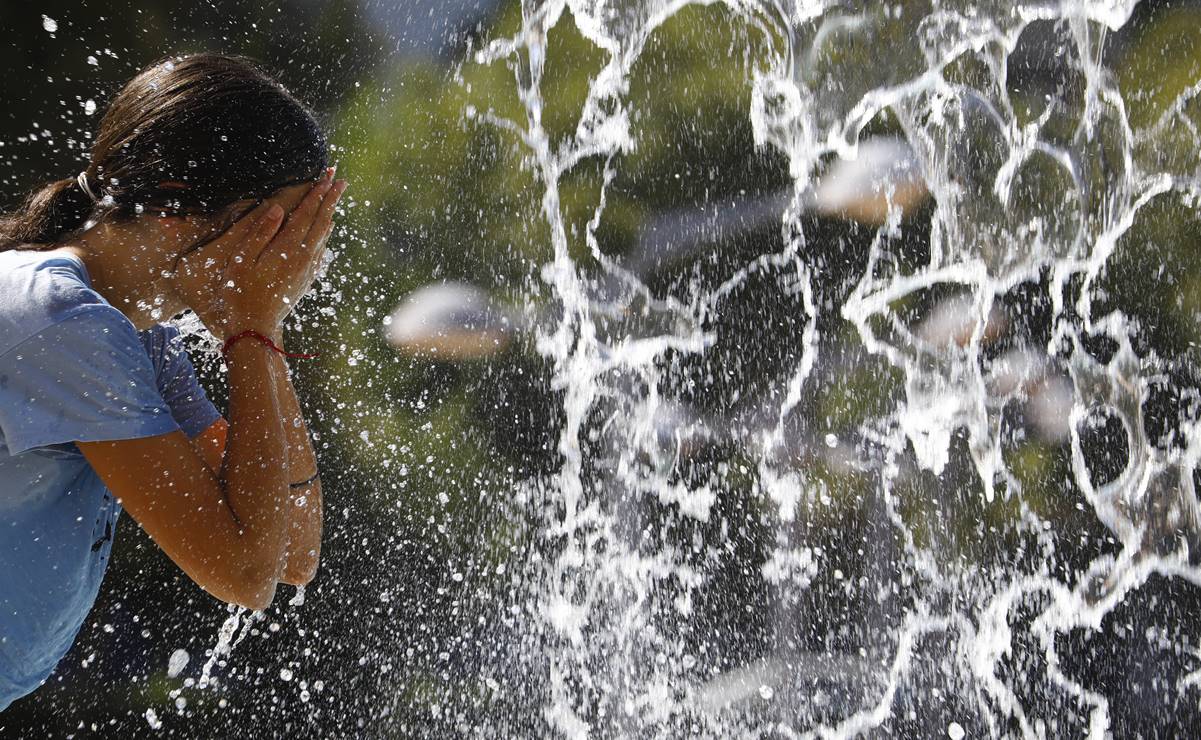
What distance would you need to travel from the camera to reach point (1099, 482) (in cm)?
355

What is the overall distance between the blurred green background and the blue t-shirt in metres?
2.33

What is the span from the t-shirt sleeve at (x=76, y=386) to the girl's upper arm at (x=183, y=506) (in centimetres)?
2

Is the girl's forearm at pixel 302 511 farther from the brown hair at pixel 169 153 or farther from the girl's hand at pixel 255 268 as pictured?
the brown hair at pixel 169 153

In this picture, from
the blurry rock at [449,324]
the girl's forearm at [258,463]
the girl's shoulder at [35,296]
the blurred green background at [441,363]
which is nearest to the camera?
the girl's shoulder at [35,296]

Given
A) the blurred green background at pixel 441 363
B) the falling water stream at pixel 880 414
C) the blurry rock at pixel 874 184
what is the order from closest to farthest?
the falling water stream at pixel 880 414, the blurred green background at pixel 441 363, the blurry rock at pixel 874 184

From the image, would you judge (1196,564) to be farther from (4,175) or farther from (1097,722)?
(4,175)

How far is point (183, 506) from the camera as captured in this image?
3.62 ft

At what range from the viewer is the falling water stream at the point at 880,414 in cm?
335

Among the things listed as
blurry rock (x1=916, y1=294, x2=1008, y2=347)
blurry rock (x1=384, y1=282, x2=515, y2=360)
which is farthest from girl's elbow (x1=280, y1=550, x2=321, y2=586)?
blurry rock (x1=916, y1=294, x2=1008, y2=347)

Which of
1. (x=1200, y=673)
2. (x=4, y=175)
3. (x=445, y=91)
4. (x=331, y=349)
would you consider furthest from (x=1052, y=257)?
(x=4, y=175)

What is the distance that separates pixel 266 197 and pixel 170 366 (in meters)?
0.39

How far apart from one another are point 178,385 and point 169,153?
0.48m

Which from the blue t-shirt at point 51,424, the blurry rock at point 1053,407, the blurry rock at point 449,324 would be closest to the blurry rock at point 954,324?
the blurry rock at point 1053,407

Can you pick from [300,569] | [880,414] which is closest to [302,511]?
[300,569]
